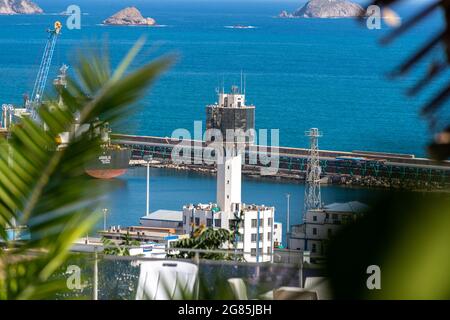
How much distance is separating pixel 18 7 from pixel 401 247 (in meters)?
93.0

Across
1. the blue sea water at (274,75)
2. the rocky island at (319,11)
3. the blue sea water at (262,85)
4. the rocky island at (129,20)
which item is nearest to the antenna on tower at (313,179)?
the blue sea water at (262,85)

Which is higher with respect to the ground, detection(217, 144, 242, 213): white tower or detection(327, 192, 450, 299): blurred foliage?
detection(217, 144, 242, 213): white tower

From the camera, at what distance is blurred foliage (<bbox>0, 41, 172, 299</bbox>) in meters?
0.82

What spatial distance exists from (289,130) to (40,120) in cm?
3560

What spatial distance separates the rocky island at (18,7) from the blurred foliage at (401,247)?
91184mm

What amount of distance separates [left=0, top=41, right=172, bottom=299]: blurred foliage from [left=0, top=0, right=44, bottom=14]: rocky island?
298 feet

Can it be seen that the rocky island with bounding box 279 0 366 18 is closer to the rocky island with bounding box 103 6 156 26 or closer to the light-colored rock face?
the light-colored rock face

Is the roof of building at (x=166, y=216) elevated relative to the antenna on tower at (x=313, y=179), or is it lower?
lower

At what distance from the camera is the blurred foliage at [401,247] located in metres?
0.41

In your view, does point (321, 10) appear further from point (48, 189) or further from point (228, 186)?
point (48, 189)

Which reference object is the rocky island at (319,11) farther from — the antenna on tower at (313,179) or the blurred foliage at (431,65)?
the blurred foliage at (431,65)

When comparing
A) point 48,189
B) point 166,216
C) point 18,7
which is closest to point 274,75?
point 166,216

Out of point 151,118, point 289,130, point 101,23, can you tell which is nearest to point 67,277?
point 289,130

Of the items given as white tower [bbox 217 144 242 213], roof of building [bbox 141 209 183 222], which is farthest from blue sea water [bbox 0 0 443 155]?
roof of building [bbox 141 209 183 222]
